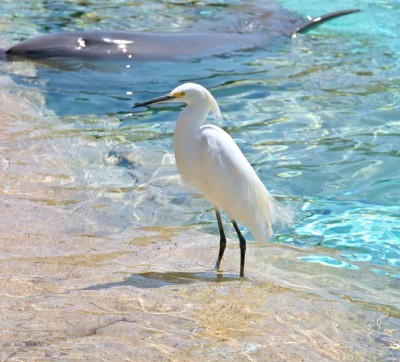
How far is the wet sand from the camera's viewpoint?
116 inches

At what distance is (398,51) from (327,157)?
345 cm

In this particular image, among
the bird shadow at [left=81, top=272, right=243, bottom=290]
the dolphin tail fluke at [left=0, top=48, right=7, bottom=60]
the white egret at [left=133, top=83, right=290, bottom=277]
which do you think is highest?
the white egret at [left=133, top=83, right=290, bottom=277]

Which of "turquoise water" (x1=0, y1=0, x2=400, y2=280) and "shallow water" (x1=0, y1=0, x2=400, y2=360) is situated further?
"turquoise water" (x1=0, y1=0, x2=400, y2=280)

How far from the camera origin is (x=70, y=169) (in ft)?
19.9

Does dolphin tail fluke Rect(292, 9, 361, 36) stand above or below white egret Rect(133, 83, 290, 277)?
below

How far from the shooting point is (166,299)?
3.54 m

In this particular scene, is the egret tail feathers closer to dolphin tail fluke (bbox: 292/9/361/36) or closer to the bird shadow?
the bird shadow

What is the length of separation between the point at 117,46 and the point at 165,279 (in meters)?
5.58

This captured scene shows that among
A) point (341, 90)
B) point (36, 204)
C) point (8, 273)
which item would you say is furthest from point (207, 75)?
point (8, 273)

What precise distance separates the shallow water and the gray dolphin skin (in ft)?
0.51

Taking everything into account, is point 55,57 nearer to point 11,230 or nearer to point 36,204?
point 36,204

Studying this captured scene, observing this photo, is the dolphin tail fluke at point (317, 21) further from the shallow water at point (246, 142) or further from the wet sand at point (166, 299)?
the wet sand at point (166, 299)

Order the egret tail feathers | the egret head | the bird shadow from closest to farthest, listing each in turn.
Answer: the bird shadow < the egret head < the egret tail feathers

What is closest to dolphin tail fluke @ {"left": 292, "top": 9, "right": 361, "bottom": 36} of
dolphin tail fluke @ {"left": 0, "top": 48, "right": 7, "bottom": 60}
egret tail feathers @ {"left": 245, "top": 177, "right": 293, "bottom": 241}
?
dolphin tail fluke @ {"left": 0, "top": 48, "right": 7, "bottom": 60}
